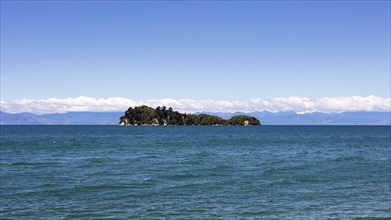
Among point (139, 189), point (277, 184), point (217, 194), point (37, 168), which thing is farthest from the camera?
point (37, 168)

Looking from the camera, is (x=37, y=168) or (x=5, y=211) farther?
(x=37, y=168)

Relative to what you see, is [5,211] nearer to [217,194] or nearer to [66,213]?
[66,213]

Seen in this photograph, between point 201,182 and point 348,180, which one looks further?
point 348,180

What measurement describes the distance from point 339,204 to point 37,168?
30.2m

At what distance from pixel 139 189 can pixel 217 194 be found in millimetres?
5646

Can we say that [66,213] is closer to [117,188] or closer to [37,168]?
[117,188]

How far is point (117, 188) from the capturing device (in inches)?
1203

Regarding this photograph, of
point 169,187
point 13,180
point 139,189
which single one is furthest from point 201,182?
point 13,180

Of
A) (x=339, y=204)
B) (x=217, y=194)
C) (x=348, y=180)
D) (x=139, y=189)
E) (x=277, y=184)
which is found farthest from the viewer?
(x=348, y=180)

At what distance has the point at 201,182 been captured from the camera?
33.7 metres

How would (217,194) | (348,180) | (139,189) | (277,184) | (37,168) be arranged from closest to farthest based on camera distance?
(217,194), (139,189), (277,184), (348,180), (37,168)

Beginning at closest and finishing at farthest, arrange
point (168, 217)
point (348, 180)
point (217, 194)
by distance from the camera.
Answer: point (168, 217) < point (217, 194) < point (348, 180)

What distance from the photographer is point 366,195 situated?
28.5m

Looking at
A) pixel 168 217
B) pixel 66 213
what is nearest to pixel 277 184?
pixel 168 217
